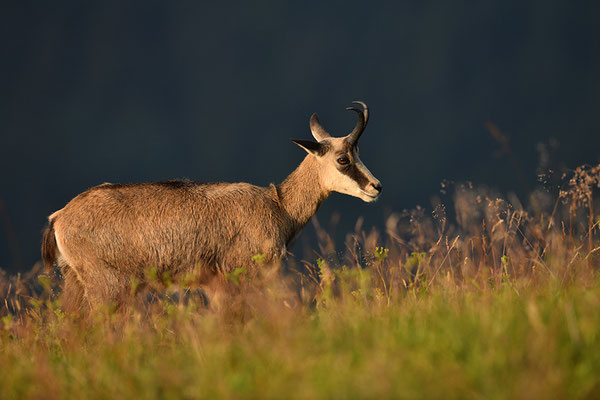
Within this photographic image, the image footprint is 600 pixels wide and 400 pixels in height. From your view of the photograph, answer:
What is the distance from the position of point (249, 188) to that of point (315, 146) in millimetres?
1149

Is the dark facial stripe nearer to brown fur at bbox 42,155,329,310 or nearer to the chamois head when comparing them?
the chamois head

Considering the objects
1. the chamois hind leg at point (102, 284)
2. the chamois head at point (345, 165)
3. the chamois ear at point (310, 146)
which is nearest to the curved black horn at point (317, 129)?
the chamois head at point (345, 165)

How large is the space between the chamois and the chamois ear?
0.02 metres

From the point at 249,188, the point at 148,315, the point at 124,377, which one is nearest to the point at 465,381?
the point at 124,377

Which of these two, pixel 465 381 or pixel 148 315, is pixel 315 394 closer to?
pixel 465 381

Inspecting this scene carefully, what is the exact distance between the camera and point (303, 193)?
879 centimetres

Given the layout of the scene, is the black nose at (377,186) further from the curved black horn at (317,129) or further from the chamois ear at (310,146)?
the curved black horn at (317,129)

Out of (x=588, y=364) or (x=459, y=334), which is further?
(x=459, y=334)

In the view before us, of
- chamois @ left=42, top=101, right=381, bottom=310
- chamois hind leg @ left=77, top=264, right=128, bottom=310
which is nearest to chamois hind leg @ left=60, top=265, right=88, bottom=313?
chamois @ left=42, top=101, right=381, bottom=310

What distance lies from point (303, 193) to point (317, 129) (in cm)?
130

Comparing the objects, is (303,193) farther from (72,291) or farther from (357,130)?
(72,291)

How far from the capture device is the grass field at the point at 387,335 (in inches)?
126

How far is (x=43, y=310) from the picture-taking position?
6.54 meters

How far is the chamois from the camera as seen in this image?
7375mm
